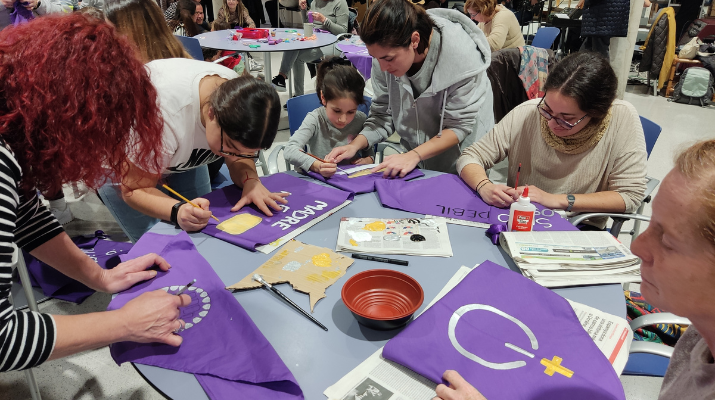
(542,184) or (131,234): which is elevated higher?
(542,184)

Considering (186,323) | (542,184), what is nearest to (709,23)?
(542,184)

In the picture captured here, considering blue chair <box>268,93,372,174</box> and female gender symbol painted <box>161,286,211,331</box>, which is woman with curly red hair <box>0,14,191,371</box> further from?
blue chair <box>268,93,372,174</box>

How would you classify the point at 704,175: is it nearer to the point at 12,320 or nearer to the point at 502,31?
the point at 12,320

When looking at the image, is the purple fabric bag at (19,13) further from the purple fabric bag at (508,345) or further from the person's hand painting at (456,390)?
the person's hand painting at (456,390)

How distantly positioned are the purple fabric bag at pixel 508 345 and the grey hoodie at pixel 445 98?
1059 millimetres

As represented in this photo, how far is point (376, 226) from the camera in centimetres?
146

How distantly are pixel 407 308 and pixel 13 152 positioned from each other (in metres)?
0.87

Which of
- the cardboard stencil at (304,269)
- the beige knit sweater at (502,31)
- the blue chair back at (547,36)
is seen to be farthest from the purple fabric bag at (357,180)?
the blue chair back at (547,36)

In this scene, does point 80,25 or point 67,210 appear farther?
point 67,210

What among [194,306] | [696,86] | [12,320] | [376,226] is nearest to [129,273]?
[194,306]

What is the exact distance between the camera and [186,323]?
103 centimetres

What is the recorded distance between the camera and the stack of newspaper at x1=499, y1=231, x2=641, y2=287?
1.18 m

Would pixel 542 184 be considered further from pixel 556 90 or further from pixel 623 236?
pixel 623 236

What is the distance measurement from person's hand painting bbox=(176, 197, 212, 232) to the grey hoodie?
1021 mm
